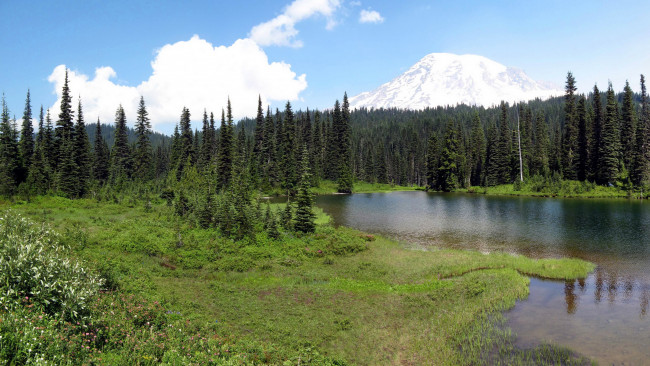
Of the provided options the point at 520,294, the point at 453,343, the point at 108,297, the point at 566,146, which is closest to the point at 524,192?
the point at 566,146

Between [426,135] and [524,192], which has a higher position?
[426,135]

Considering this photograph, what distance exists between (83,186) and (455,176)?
314 feet

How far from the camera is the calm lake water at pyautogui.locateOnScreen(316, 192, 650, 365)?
49.1ft

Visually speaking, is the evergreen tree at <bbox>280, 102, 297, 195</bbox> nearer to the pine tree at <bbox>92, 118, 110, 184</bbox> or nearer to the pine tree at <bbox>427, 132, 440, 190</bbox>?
the pine tree at <bbox>427, 132, 440, 190</bbox>

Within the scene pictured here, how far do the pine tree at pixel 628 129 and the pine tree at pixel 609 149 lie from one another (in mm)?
1601

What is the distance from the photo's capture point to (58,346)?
8516 millimetres

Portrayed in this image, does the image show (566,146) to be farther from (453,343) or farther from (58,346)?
(58,346)

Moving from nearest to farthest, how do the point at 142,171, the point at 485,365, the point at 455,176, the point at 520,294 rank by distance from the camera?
the point at 485,365
the point at 520,294
the point at 142,171
the point at 455,176

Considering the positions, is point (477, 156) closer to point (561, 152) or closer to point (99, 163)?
point (561, 152)

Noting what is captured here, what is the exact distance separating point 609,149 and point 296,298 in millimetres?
89514

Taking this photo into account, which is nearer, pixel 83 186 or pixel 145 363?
pixel 145 363

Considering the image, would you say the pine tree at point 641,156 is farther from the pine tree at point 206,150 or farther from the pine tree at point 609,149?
the pine tree at point 206,150

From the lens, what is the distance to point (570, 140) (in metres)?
89.1

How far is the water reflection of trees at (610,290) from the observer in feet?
61.6
